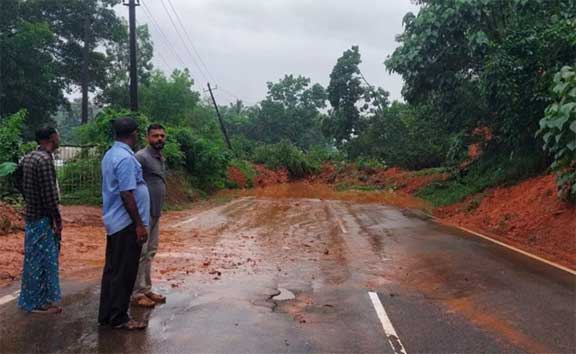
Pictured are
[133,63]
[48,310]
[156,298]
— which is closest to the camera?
[48,310]

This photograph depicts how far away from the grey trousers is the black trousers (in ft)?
2.32

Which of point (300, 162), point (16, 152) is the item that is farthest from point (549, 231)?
point (300, 162)

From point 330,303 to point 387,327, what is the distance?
3.46ft

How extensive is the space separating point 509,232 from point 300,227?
5167 mm

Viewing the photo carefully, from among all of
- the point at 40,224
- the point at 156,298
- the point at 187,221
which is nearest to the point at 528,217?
the point at 187,221

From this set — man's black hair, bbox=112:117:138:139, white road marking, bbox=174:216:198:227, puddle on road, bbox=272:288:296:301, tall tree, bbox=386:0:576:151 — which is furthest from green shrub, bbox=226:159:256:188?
man's black hair, bbox=112:117:138:139

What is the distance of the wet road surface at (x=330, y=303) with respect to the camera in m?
5.10

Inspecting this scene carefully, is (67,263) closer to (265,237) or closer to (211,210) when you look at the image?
(265,237)

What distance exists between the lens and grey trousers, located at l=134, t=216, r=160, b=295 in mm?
6051

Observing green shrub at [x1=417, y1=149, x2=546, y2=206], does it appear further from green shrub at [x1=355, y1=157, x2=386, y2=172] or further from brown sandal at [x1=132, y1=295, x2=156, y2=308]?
brown sandal at [x1=132, y1=295, x2=156, y2=308]

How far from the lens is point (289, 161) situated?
141 ft

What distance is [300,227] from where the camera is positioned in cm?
1429

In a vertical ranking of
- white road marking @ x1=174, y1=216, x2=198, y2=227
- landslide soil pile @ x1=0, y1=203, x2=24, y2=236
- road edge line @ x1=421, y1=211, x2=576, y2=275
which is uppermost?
landslide soil pile @ x1=0, y1=203, x2=24, y2=236

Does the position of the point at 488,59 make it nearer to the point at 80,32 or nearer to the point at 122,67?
the point at 80,32
